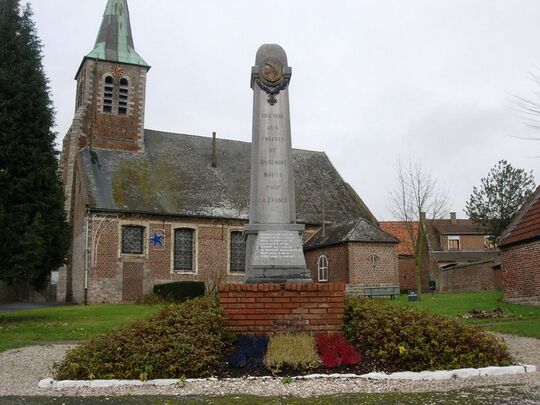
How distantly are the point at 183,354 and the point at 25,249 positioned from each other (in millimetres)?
11263

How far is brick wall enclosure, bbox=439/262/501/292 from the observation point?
103 ft

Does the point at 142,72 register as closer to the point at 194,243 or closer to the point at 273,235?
the point at 194,243

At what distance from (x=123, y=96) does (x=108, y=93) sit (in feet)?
2.99

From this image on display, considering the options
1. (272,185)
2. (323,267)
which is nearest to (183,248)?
(323,267)

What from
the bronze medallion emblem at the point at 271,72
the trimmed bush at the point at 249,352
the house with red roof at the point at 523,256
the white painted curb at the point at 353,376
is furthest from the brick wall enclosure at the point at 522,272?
the trimmed bush at the point at 249,352

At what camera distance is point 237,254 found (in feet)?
104

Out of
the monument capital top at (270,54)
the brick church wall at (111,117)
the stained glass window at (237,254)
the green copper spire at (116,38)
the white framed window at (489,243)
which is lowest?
the stained glass window at (237,254)

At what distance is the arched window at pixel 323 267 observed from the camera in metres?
29.1

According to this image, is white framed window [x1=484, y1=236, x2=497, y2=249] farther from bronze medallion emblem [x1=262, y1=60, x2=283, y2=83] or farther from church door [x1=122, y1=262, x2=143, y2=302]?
bronze medallion emblem [x1=262, y1=60, x2=283, y2=83]

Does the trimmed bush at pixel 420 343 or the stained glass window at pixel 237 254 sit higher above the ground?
the stained glass window at pixel 237 254

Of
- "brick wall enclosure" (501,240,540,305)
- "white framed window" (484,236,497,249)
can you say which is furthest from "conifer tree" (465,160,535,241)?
"brick wall enclosure" (501,240,540,305)

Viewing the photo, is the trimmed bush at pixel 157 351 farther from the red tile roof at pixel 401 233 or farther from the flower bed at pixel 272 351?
the red tile roof at pixel 401 233

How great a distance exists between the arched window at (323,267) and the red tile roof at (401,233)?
16.4 meters

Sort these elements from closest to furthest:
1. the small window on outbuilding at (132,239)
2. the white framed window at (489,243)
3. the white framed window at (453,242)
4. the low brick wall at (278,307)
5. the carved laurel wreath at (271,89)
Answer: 1. the low brick wall at (278,307)
2. the carved laurel wreath at (271,89)
3. the small window on outbuilding at (132,239)
4. the white framed window at (489,243)
5. the white framed window at (453,242)
